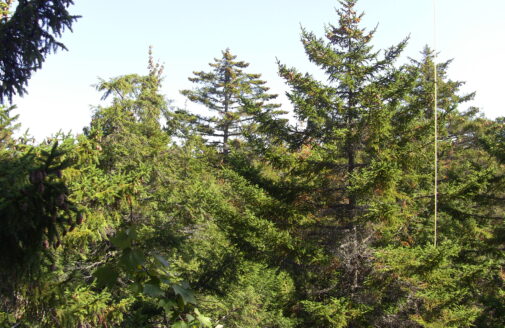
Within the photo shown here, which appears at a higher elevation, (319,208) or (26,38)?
(26,38)

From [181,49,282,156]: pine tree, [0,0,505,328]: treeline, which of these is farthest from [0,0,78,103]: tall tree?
[181,49,282,156]: pine tree

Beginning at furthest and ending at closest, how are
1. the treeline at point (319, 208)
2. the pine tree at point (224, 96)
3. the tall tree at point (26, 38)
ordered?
the pine tree at point (224, 96) → the treeline at point (319, 208) → the tall tree at point (26, 38)

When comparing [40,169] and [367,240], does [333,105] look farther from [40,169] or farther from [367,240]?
[40,169]

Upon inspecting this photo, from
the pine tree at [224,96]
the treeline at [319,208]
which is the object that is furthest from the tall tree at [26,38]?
the pine tree at [224,96]

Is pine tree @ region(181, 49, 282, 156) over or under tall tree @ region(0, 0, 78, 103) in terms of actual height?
over

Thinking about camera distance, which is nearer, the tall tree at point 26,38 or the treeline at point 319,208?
the tall tree at point 26,38

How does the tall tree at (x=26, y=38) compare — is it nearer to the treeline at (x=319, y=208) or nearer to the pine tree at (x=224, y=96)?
the treeline at (x=319, y=208)

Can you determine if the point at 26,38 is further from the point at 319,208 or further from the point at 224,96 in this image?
the point at 224,96

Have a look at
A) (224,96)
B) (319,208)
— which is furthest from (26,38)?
(224,96)

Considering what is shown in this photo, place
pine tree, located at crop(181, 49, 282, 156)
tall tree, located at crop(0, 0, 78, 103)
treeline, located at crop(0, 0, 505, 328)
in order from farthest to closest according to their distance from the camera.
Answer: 1. pine tree, located at crop(181, 49, 282, 156)
2. treeline, located at crop(0, 0, 505, 328)
3. tall tree, located at crop(0, 0, 78, 103)

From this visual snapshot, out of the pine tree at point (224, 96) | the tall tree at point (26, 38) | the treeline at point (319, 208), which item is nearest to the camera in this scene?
the tall tree at point (26, 38)

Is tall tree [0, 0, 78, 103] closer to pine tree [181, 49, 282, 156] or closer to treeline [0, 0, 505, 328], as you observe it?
treeline [0, 0, 505, 328]

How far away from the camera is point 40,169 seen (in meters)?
2.51

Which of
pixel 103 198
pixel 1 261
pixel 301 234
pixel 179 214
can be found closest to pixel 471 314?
pixel 301 234
